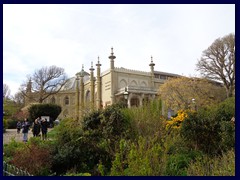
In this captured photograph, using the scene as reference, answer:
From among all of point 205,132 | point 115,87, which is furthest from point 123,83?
point 205,132

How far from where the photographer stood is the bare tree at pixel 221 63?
95.7ft

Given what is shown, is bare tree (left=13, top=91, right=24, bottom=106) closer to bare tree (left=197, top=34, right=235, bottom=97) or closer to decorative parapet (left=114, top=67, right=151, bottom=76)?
decorative parapet (left=114, top=67, right=151, bottom=76)

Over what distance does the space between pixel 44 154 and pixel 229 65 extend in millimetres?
26637

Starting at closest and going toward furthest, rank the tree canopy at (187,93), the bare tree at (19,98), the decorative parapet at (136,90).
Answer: the tree canopy at (187,93)
the decorative parapet at (136,90)
the bare tree at (19,98)

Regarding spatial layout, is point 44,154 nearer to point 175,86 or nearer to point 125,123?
point 125,123

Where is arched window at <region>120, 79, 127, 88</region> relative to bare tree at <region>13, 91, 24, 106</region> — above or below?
above

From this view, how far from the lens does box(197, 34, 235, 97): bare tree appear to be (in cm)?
2916

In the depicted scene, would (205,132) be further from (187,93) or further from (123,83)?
(123,83)

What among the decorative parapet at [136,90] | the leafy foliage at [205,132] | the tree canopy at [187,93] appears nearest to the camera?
the leafy foliage at [205,132]

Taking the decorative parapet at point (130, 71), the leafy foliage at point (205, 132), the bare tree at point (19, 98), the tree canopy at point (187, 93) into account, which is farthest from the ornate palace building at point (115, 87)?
the leafy foliage at point (205, 132)

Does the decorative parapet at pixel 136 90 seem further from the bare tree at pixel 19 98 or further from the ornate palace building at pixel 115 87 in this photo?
the bare tree at pixel 19 98

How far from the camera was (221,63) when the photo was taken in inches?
1164

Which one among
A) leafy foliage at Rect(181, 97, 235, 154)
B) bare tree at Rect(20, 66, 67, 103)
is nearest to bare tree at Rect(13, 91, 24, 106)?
bare tree at Rect(20, 66, 67, 103)
